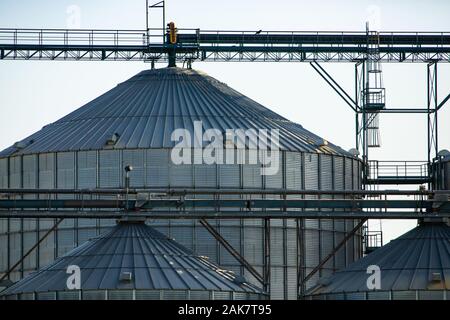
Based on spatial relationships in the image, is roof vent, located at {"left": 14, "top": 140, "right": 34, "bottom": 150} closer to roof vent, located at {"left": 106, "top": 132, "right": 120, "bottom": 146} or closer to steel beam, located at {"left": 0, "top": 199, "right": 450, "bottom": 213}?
roof vent, located at {"left": 106, "top": 132, "right": 120, "bottom": 146}

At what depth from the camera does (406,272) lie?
95.6 m

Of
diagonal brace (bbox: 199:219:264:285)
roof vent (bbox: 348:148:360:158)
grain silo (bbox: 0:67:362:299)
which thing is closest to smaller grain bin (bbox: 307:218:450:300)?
diagonal brace (bbox: 199:219:264:285)

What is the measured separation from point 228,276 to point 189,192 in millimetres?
5936

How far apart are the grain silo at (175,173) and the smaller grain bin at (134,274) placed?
9.54m

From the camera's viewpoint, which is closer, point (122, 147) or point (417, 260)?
point (417, 260)

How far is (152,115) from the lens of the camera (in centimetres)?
11562

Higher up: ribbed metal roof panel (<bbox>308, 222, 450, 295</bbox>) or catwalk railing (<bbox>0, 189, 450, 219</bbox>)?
catwalk railing (<bbox>0, 189, 450, 219</bbox>)

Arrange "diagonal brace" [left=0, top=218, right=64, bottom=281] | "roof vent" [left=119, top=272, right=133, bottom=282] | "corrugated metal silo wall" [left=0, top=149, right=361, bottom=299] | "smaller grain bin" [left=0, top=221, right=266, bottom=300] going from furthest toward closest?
1. "corrugated metal silo wall" [left=0, top=149, right=361, bottom=299]
2. "diagonal brace" [left=0, top=218, right=64, bottom=281]
3. "roof vent" [left=119, top=272, right=133, bottom=282]
4. "smaller grain bin" [left=0, top=221, right=266, bottom=300]

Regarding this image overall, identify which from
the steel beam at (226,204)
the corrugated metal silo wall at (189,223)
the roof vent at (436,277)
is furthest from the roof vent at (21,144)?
the roof vent at (436,277)

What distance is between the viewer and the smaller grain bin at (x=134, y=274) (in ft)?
301

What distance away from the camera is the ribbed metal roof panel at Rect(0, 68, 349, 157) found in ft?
370
